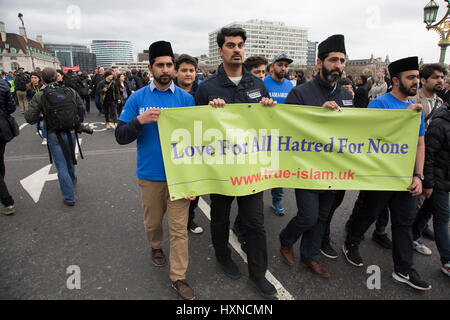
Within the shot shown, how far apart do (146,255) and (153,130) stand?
156cm

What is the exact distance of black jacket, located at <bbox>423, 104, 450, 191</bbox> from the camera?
2.78m

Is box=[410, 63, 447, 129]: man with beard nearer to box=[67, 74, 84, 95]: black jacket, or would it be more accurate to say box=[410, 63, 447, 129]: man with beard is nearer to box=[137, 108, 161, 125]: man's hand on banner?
box=[137, 108, 161, 125]: man's hand on banner

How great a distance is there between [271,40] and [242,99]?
17645cm

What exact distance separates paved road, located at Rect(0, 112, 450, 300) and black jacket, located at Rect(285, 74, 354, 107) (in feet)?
5.92

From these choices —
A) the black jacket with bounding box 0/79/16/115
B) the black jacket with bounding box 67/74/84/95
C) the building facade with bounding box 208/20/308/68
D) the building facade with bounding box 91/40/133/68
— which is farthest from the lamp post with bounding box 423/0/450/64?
the building facade with bounding box 91/40/133/68

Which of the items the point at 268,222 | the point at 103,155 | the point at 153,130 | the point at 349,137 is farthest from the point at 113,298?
the point at 103,155

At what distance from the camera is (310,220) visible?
108 inches

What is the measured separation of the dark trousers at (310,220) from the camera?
109 inches

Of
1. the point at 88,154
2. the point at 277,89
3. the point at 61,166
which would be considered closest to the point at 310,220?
the point at 277,89

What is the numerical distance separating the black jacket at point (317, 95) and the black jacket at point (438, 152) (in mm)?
884

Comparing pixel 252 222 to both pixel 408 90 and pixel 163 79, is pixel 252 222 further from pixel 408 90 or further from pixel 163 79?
pixel 408 90

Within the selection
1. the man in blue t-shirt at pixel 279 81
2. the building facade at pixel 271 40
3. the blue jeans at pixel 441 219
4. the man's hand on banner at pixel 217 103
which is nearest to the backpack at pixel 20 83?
the man in blue t-shirt at pixel 279 81

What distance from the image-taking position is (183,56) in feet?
13.8

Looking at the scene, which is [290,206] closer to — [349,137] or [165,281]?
[349,137]
